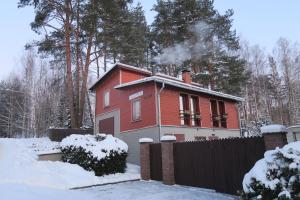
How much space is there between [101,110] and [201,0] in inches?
708

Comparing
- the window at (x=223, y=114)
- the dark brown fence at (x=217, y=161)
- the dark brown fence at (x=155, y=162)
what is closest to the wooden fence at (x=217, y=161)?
the dark brown fence at (x=217, y=161)

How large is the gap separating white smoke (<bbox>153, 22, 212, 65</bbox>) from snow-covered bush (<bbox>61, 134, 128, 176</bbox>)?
1944 cm

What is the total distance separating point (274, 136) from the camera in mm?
7574

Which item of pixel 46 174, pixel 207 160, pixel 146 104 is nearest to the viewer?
pixel 207 160

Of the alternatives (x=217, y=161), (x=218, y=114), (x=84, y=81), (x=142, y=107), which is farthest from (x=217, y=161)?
(x=84, y=81)

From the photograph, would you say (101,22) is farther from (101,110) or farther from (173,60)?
(173,60)

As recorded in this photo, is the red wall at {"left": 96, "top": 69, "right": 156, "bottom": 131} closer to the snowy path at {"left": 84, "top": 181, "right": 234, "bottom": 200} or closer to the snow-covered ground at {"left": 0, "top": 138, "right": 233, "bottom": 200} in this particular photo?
the snow-covered ground at {"left": 0, "top": 138, "right": 233, "bottom": 200}

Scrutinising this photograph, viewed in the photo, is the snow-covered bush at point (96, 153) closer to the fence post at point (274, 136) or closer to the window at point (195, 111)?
the window at point (195, 111)

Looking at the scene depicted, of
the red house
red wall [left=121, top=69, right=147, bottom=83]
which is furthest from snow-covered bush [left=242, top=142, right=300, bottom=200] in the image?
red wall [left=121, top=69, right=147, bottom=83]

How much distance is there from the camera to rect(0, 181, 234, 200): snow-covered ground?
8750mm

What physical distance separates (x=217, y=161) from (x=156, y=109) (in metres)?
8.14

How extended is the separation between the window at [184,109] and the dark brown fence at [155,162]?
21.2 ft

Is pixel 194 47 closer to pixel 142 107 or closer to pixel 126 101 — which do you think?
pixel 126 101

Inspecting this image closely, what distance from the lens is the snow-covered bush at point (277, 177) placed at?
468 centimetres
